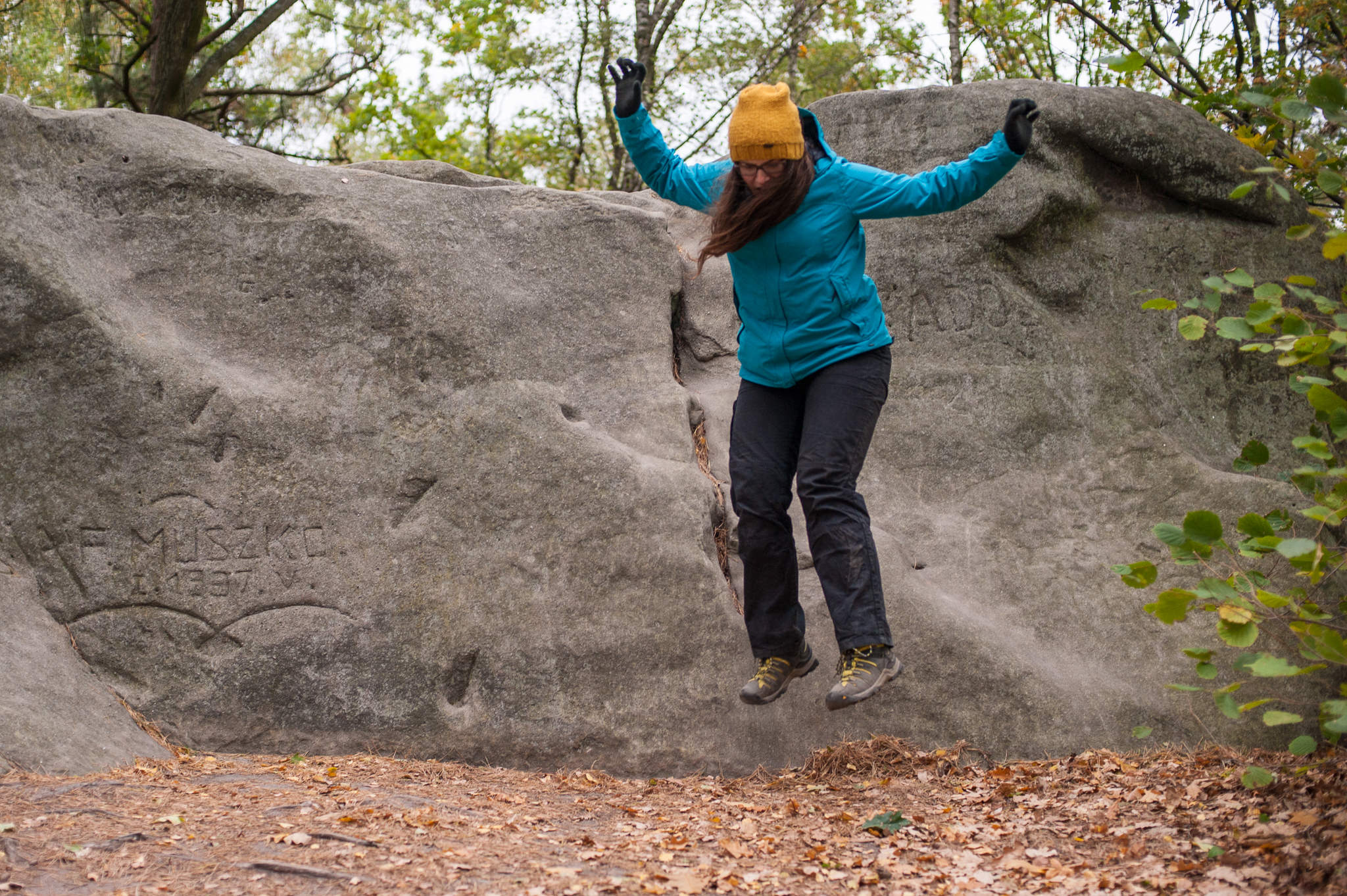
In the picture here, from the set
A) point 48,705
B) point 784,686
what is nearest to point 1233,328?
point 784,686

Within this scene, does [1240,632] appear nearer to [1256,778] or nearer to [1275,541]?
[1275,541]

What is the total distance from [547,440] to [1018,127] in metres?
2.41

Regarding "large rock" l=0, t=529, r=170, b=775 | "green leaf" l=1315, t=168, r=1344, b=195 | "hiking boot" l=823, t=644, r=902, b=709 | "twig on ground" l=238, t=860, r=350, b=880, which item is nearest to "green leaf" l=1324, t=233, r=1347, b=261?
"green leaf" l=1315, t=168, r=1344, b=195

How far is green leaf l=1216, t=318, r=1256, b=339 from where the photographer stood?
2943mm

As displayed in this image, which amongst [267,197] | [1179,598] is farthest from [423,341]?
[1179,598]

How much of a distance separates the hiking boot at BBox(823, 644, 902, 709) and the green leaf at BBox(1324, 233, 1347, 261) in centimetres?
184

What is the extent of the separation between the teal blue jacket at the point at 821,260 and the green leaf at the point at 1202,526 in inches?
55.6

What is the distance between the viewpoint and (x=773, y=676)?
161 inches

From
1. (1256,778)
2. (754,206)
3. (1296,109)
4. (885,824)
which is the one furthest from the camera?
(754,206)

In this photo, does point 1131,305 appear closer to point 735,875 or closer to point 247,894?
point 735,875

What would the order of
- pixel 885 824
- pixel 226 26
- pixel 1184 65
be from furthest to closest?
pixel 226 26 → pixel 1184 65 → pixel 885 824

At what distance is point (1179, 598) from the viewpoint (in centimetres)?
284

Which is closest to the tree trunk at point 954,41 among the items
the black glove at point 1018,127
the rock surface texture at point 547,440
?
the rock surface texture at point 547,440

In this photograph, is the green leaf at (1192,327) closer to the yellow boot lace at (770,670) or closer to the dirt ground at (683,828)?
the dirt ground at (683,828)
